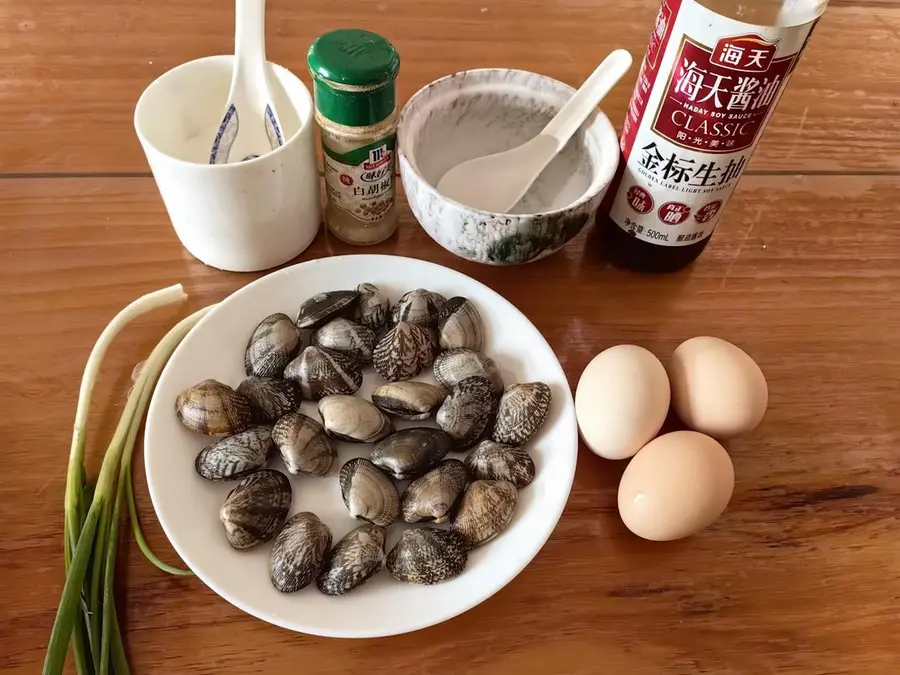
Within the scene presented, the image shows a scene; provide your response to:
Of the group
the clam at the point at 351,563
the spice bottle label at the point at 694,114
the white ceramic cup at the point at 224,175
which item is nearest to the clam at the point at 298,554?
the clam at the point at 351,563

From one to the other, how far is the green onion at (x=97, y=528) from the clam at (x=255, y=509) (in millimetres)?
79

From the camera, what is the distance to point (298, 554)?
46 cm

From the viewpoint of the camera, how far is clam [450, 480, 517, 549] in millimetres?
482

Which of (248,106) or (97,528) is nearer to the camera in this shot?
(97,528)

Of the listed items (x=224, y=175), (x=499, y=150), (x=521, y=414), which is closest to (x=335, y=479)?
(x=521, y=414)

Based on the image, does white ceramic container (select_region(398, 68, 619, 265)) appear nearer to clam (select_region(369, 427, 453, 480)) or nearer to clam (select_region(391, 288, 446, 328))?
clam (select_region(391, 288, 446, 328))

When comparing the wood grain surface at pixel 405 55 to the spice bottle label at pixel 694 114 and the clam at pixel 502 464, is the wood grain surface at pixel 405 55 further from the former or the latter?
the clam at pixel 502 464

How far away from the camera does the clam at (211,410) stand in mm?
505

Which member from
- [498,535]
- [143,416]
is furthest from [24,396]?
[498,535]

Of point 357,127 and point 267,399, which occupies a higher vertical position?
point 357,127

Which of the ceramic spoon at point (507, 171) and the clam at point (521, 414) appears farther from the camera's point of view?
the ceramic spoon at point (507, 171)

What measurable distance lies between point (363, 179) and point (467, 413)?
0.22 metres

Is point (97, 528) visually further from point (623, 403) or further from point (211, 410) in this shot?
point (623, 403)

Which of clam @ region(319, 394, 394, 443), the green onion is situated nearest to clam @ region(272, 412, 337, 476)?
clam @ region(319, 394, 394, 443)
